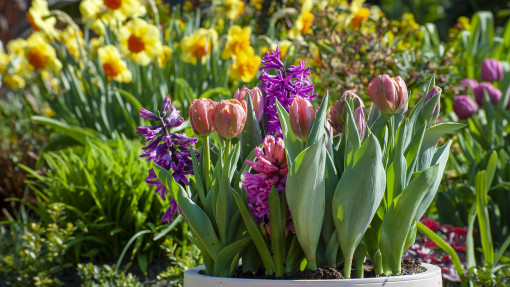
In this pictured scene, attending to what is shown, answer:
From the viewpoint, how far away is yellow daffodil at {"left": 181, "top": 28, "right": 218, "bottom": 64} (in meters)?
3.17

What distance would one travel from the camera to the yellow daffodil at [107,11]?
10.4 ft

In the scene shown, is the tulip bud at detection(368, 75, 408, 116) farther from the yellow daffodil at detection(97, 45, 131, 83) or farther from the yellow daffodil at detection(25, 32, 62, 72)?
the yellow daffodil at detection(25, 32, 62, 72)

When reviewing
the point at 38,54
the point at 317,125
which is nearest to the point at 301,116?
the point at 317,125

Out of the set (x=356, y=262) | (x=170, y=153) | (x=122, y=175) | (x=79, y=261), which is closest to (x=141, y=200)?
(x=122, y=175)

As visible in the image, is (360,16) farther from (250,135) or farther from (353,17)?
(250,135)

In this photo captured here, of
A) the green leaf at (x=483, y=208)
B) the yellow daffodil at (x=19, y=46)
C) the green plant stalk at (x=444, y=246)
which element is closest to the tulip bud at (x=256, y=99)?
the green plant stalk at (x=444, y=246)

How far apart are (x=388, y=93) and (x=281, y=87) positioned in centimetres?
26

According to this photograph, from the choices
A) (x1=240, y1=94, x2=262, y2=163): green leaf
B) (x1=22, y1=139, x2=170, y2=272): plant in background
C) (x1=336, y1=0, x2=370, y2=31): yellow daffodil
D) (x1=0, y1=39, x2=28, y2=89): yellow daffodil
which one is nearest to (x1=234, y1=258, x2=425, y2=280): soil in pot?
(x1=240, y1=94, x2=262, y2=163): green leaf

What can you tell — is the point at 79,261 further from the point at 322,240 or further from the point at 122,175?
the point at 322,240

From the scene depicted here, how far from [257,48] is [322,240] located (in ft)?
8.29

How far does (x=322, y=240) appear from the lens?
3.62 ft

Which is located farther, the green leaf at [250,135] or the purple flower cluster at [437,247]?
the purple flower cluster at [437,247]

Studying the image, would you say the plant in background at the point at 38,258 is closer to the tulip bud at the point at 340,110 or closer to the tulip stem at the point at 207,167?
the tulip stem at the point at 207,167

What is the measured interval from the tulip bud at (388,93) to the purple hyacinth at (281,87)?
0.19 meters
